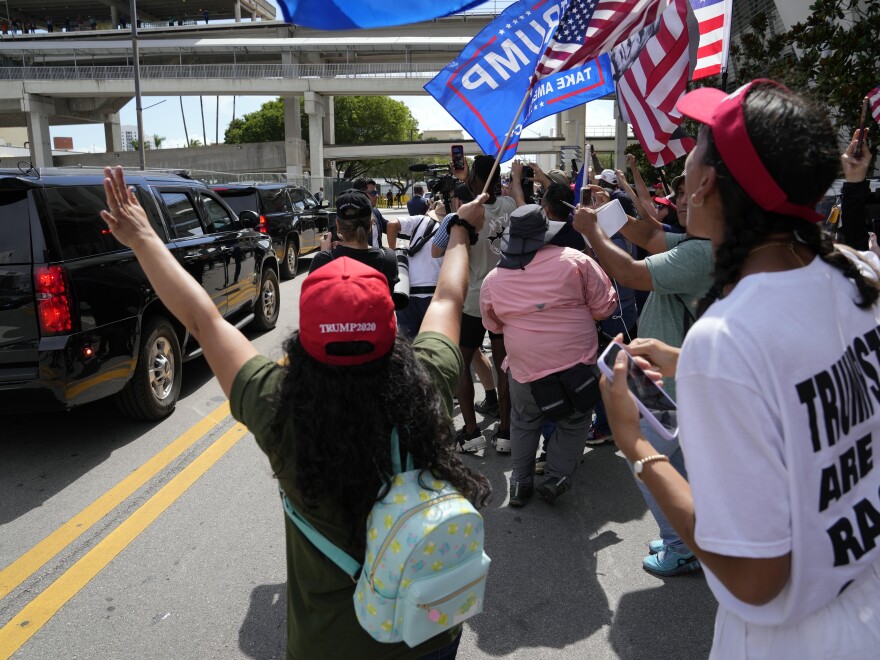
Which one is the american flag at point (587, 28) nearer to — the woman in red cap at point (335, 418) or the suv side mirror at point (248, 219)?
the woman in red cap at point (335, 418)

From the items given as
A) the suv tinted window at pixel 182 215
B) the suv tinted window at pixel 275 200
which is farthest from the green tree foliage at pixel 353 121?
the suv tinted window at pixel 182 215

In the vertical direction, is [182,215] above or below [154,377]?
above

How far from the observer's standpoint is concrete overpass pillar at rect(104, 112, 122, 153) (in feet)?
175

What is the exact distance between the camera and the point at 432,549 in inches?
59.2

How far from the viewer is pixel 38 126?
46594mm

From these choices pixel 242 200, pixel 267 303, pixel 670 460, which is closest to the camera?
pixel 670 460

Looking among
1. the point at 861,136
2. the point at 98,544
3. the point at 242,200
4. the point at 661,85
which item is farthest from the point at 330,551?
the point at 242,200

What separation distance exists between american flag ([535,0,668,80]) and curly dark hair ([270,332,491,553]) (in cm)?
297

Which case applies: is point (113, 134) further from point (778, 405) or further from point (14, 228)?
point (778, 405)

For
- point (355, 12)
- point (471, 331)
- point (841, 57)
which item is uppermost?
point (841, 57)

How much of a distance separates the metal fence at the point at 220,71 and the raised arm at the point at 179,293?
43.3 m

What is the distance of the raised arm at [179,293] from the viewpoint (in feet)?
5.97

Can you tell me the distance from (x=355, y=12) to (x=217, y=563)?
2986mm

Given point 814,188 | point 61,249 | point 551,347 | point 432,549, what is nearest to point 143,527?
point 61,249
